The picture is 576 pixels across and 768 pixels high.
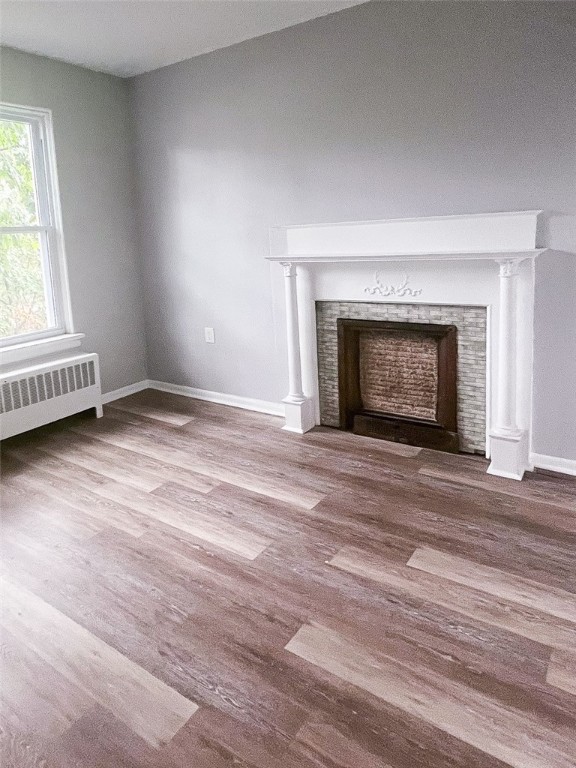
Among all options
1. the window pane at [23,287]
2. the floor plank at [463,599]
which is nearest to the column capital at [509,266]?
the floor plank at [463,599]

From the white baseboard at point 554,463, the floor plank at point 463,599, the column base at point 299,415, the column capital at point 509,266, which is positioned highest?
the column capital at point 509,266

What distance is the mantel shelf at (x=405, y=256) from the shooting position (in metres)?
2.58

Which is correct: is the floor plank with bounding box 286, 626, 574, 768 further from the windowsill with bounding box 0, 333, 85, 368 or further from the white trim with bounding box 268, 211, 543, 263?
the windowsill with bounding box 0, 333, 85, 368

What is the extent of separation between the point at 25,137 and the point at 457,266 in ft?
9.28

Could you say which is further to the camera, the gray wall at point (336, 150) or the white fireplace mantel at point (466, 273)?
the white fireplace mantel at point (466, 273)

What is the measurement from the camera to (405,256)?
288 cm

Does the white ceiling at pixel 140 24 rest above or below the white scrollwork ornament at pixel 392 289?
above

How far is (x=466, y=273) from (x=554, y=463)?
1055mm

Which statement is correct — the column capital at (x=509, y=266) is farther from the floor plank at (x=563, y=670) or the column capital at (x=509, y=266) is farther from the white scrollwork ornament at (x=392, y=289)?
the floor plank at (x=563, y=670)

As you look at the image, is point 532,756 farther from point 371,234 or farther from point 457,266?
point 371,234

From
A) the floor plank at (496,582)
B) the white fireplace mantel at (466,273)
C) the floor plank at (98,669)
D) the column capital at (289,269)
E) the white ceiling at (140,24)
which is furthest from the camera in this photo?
the column capital at (289,269)

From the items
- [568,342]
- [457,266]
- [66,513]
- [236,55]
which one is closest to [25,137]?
[236,55]

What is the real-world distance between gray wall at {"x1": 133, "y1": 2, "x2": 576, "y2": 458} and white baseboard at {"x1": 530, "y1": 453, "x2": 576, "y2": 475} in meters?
0.04

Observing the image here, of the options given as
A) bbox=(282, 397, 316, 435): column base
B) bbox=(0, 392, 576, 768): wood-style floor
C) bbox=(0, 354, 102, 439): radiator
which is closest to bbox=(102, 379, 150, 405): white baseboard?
bbox=(0, 354, 102, 439): radiator
